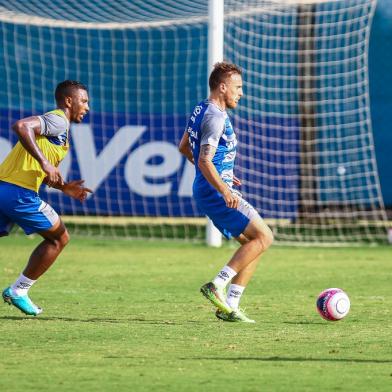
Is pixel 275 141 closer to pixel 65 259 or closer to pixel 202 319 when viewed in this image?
pixel 65 259

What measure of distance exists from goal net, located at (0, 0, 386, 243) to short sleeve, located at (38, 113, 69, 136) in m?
9.23

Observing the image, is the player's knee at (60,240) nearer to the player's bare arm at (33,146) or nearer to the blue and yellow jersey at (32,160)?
the blue and yellow jersey at (32,160)

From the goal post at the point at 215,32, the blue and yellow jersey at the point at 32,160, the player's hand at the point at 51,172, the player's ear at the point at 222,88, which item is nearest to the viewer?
the player's hand at the point at 51,172

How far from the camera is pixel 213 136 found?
8.81m

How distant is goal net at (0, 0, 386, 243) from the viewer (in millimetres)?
18422

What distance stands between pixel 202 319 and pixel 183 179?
9419 millimetres

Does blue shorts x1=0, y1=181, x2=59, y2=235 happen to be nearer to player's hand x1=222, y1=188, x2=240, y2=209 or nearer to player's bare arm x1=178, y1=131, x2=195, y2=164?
player's bare arm x1=178, y1=131, x2=195, y2=164

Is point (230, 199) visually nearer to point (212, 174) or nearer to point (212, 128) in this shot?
point (212, 174)

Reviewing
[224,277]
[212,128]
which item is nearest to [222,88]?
[212,128]

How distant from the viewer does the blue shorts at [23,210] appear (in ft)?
29.5

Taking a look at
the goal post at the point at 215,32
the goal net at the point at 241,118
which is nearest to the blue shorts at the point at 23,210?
the goal post at the point at 215,32

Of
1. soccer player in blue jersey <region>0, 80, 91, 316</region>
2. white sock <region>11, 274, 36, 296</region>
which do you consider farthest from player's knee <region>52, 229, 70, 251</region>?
white sock <region>11, 274, 36, 296</region>

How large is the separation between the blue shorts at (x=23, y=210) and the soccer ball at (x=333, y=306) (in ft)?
7.46

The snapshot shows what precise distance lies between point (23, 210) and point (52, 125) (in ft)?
2.44
